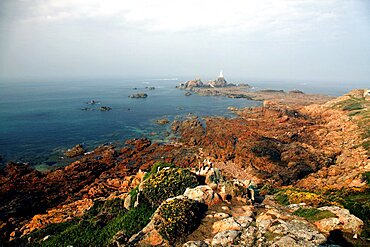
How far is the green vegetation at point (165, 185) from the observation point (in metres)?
19.6

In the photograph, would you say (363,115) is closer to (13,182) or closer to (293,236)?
(293,236)

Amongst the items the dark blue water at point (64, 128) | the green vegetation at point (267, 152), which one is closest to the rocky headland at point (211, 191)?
the green vegetation at point (267, 152)

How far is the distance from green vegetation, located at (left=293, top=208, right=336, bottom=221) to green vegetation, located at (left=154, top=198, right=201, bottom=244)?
252 inches

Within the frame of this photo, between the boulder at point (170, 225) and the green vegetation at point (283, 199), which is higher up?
the boulder at point (170, 225)

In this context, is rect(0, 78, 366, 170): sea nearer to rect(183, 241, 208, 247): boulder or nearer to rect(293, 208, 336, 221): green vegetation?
rect(183, 241, 208, 247): boulder

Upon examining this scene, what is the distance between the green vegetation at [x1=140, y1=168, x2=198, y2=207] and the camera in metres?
19.6

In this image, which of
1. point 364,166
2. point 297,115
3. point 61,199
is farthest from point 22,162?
point 297,115

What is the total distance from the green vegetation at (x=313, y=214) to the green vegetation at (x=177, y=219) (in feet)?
21.0

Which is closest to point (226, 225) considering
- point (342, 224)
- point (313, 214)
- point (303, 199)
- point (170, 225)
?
point (170, 225)

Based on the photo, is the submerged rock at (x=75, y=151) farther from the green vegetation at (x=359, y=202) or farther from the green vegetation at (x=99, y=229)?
the green vegetation at (x=359, y=202)

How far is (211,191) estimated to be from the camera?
17.6 m

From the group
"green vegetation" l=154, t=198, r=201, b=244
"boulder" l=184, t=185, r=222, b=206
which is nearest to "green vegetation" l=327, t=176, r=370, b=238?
"boulder" l=184, t=185, r=222, b=206

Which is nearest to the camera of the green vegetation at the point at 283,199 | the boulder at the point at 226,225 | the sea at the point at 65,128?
the boulder at the point at 226,225

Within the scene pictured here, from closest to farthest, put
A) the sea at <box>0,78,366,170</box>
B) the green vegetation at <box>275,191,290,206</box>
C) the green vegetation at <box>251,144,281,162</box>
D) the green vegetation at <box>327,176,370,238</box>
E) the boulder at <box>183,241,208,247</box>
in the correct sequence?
the boulder at <box>183,241,208,247</box> < the green vegetation at <box>327,176,370,238</box> < the green vegetation at <box>275,191,290,206</box> < the green vegetation at <box>251,144,281,162</box> < the sea at <box>0,78,366,170</box>
